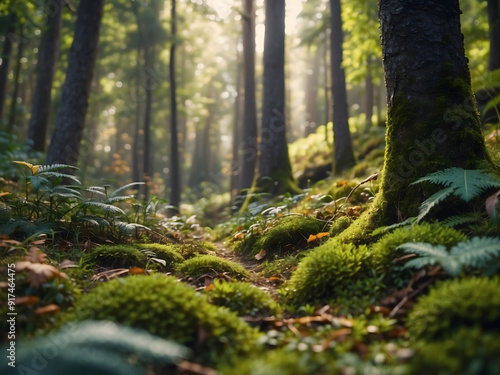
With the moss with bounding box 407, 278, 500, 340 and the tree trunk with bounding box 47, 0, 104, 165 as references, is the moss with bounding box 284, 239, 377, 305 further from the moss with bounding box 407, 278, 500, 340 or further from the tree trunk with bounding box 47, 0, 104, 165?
the tree trunk with bounding box 47, 0, 104, 165

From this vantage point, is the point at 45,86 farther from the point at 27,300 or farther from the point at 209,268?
the point at 27,300

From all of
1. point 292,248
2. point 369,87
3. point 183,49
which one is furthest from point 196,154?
point 292,248

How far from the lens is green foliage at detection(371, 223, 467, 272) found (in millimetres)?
2861

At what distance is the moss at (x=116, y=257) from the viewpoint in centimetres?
379

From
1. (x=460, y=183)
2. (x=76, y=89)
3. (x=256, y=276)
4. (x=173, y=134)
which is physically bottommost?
(x=256, y=276)

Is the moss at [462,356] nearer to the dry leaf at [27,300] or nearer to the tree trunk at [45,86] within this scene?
the dry leaf at [27,300]

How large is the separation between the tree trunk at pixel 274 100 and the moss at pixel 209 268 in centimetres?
619

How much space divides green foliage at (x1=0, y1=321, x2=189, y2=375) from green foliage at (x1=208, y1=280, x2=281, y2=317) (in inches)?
37.9

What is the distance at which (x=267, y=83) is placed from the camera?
1079cm

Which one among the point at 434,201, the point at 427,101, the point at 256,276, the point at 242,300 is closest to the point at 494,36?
the point at 427,101

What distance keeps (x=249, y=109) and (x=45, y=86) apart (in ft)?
24.7

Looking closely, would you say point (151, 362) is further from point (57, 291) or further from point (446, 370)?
point (446, 370)

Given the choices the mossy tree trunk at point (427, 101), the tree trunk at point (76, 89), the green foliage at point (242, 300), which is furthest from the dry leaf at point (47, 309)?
the tree trunk at point (76, 89)

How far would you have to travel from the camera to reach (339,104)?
11.9 meters
